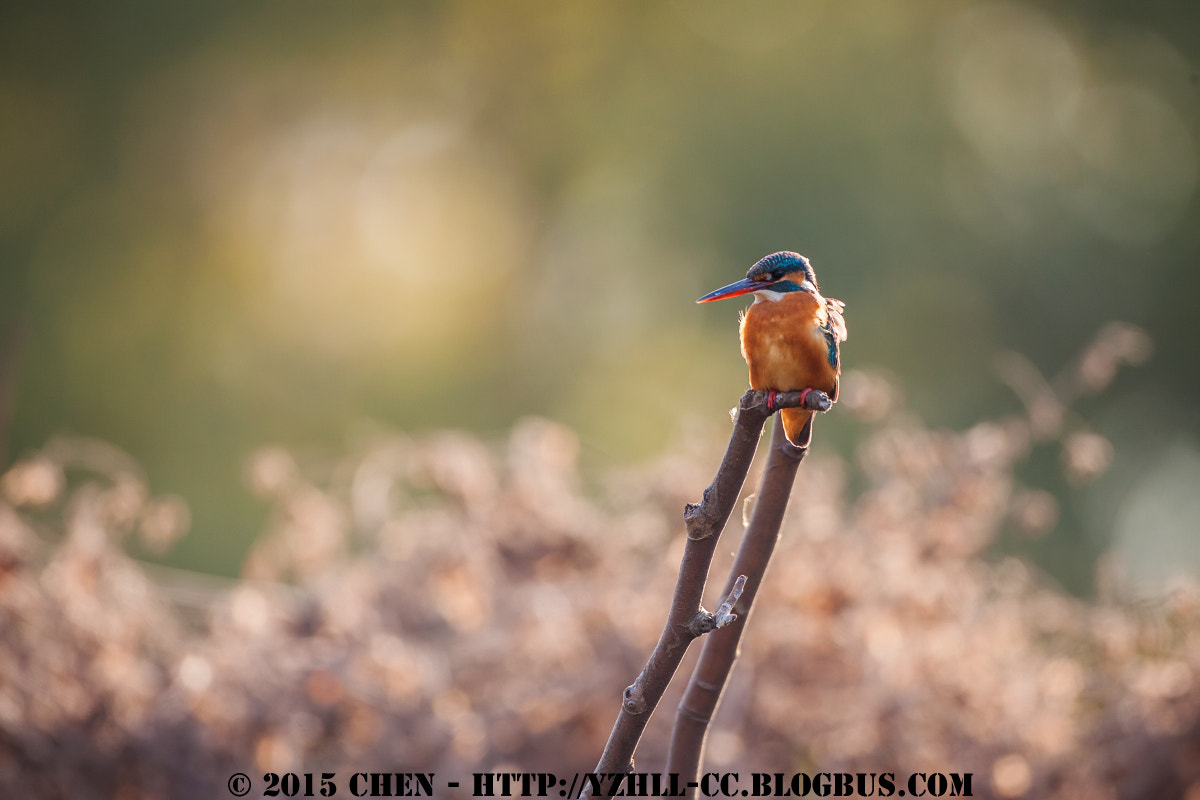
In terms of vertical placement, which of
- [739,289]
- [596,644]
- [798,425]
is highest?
[596,644]

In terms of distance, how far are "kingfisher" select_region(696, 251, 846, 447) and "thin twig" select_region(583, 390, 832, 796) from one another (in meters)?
0.06

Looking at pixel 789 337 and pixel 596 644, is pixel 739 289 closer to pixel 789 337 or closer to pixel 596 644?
pixel 789 337

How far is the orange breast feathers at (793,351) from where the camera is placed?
1095 millimetres

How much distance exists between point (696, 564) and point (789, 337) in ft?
1.06

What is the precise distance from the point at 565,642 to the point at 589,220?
514 inches

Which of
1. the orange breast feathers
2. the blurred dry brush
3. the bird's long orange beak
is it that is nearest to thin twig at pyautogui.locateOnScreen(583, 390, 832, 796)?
the orange breast feathers

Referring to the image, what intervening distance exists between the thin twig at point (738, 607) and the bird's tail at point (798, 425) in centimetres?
2

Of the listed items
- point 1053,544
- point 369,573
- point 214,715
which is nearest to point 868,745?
point 369,573

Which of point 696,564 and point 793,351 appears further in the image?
point 793,351

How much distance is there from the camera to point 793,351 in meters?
1.10

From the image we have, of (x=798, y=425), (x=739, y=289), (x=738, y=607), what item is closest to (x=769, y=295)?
(x=739, y=289)

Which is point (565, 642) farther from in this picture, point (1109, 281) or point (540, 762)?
point (1109, 281)

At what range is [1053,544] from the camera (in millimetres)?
5320

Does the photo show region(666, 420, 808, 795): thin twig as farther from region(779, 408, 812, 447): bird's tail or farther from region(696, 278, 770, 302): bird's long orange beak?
region(696, 278, 770, 302): bird's long orange beak
